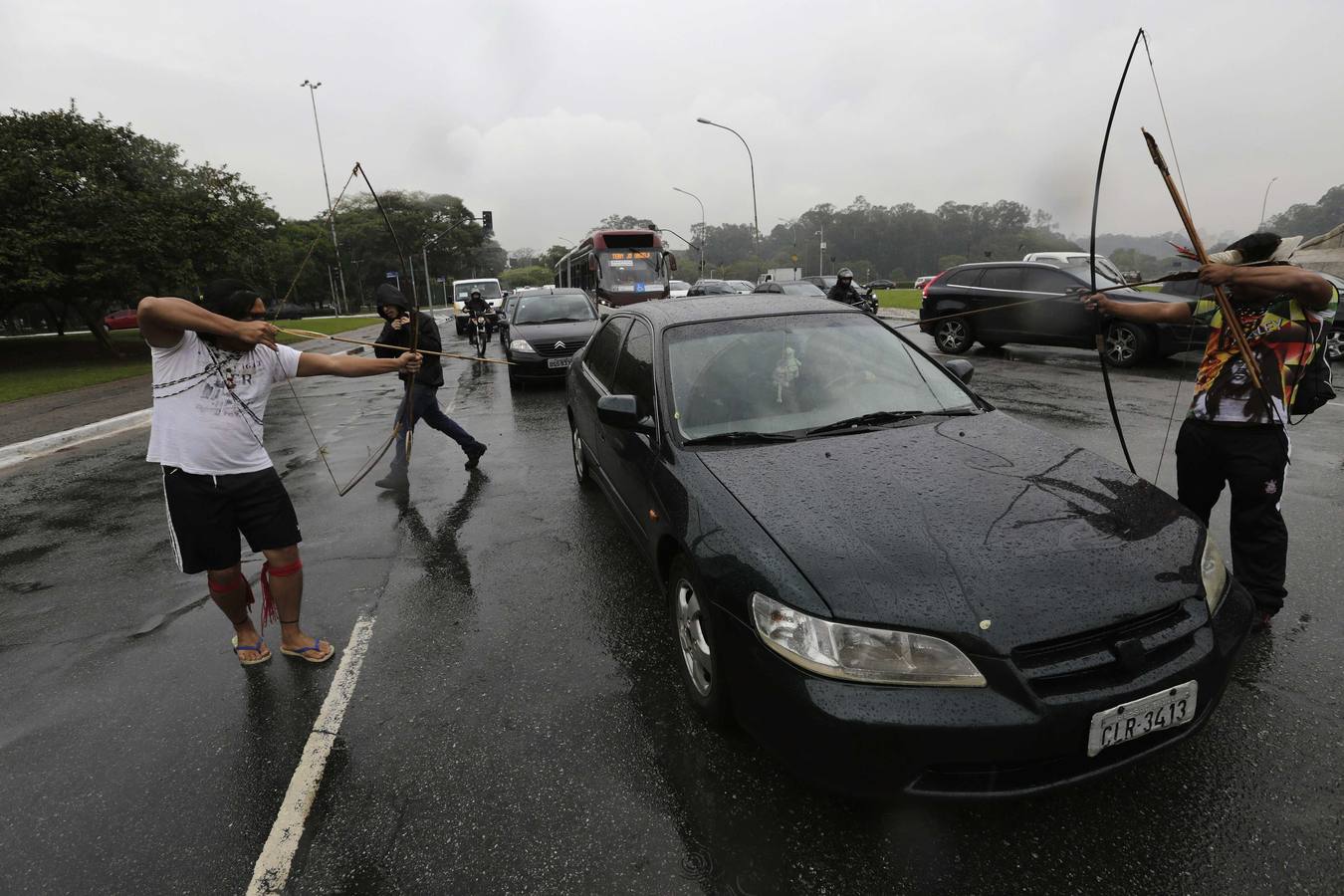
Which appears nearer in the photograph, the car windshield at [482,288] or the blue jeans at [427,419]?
the blue jeans at [427,419]

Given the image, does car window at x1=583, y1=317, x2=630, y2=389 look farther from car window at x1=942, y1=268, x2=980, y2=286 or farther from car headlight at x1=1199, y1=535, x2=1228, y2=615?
car window at x1=942, y1=268, x2=980, y2=286

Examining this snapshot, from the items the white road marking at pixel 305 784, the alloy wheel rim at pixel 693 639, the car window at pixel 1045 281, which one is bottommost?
the white road marking at pixel 305 784

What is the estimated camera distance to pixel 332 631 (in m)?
3.32

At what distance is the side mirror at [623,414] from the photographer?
2.96 m

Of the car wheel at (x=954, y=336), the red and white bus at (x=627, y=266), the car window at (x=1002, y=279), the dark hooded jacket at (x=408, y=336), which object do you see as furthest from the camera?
the red and white bus at (x=627, y=266)

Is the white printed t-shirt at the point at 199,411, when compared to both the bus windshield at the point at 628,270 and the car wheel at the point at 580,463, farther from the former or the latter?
the bus windshield at the point at 628,270

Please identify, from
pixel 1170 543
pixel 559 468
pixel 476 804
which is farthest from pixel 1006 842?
pixel 559 468

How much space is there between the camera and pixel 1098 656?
1781 millimetres

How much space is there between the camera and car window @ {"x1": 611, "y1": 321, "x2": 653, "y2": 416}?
3184mm

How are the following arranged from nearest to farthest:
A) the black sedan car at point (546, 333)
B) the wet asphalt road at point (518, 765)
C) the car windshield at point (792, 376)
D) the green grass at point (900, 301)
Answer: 1. the wet asphalt road at point (518, 765)
2. the car windshield at point (792, 376)
3. the black sedan car at point (546, 333)
4. the green grass at point (900, 301)

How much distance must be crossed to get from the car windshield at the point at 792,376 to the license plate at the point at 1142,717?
145 centimetres

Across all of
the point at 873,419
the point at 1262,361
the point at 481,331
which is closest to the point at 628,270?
the point at 481,331

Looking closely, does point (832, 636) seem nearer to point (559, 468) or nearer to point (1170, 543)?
point (1170, 543)

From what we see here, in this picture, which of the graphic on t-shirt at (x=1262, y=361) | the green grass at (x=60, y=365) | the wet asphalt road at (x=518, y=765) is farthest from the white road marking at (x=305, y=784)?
the green grass at (x=60, y=365)
